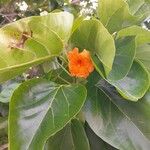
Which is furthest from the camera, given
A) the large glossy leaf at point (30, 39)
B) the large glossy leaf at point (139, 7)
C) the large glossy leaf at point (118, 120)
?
the large glossy leaf at point (139, 7)

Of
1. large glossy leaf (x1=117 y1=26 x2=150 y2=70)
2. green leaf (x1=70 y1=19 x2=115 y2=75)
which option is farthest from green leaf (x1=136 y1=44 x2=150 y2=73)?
green leaf (x1=70 y1=19 x2=115 y2=75)

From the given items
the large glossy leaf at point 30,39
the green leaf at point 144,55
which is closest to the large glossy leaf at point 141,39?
the green leaf at point 144,55

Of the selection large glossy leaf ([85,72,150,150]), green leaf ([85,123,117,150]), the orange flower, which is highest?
the orange flower

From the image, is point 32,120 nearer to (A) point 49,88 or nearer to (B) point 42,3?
(A) point 49,88

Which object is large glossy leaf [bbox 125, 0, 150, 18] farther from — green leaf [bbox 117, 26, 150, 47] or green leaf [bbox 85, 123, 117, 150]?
green leaf [bbox 85, 123, 117, 150]

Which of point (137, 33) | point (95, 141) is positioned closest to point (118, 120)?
point (95, 141)

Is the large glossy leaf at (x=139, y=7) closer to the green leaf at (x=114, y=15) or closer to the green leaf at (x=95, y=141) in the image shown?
the green leaf at (x=114, y=15)
